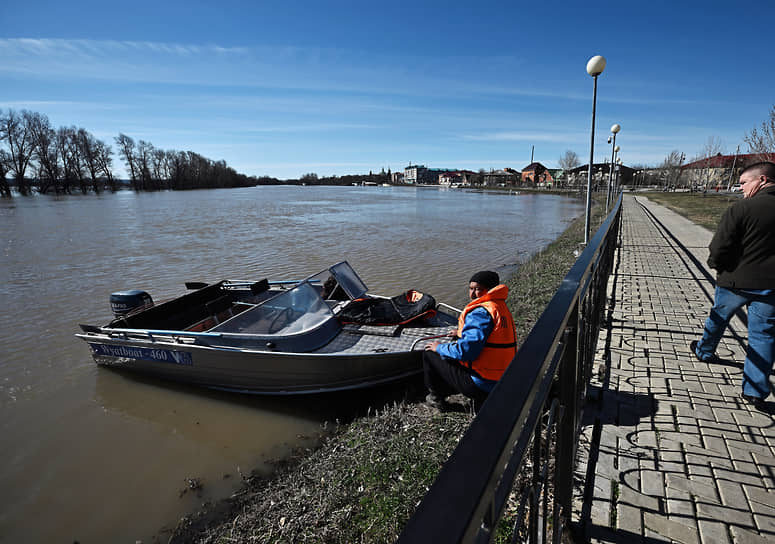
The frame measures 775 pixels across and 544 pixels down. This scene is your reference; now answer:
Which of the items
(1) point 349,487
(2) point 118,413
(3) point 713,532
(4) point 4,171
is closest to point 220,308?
(2) point 118,413

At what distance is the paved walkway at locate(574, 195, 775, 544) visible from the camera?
2.34 metres

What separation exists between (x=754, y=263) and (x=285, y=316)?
5.57 meters

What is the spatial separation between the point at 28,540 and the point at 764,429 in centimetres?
676

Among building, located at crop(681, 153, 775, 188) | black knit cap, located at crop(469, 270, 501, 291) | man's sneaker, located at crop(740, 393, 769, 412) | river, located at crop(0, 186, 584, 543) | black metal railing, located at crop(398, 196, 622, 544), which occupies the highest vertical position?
building, located at crop(681, 153, 775, 188)

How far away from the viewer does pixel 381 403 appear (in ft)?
18.9

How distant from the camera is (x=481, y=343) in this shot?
374 centimetres

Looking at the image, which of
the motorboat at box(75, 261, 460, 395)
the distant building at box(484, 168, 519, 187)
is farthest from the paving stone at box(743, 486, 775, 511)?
the distant building at box(484, 168, 519, 187)

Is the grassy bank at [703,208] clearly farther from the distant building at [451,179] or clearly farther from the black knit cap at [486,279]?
the distant building at [451,179]

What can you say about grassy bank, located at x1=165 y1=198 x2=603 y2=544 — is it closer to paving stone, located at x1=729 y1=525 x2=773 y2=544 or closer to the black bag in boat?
the black bag in boat

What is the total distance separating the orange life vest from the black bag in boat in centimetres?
242

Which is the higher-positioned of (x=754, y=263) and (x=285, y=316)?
(x=754, y=263)

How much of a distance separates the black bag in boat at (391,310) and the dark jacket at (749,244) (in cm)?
369

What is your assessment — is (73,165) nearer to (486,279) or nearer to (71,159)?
(71,159)

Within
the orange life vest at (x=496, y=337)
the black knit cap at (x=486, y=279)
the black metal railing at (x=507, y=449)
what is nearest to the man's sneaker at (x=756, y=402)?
the orange life vest at (x=496, y=337)
